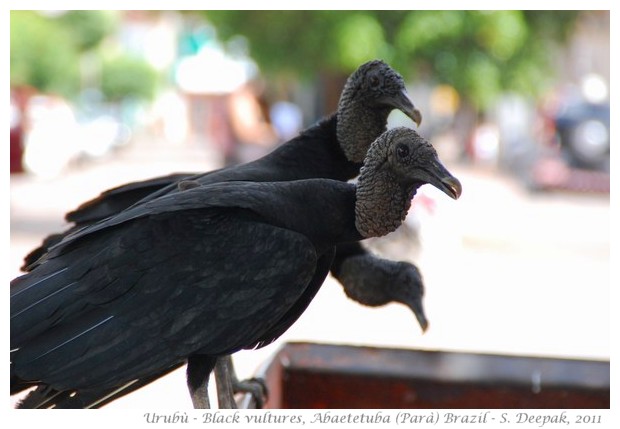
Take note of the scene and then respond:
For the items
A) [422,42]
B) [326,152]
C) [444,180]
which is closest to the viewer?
[444,180]

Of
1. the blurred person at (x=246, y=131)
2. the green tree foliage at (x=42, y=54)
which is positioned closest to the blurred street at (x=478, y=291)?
the blurred person at (x=246, y=131)

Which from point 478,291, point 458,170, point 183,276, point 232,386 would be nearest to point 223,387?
point 232,386

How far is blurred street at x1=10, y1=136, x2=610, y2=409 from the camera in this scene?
20.4 feet

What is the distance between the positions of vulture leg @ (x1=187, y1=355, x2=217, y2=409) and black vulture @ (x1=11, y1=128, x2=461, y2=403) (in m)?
0.02

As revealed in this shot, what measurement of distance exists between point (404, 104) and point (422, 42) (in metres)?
5.57

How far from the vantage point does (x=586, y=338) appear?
6.48 m

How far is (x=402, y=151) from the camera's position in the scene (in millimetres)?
2221

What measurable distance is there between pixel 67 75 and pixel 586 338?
29982mm

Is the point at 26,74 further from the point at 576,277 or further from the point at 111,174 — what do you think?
the point at 576,277

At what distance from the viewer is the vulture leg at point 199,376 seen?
7.71ft

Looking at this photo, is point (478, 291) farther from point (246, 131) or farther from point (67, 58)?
point (67, 58)

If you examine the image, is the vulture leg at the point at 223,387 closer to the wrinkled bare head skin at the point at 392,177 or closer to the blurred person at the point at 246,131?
the wrinkled bare head skin at the point at 392,177

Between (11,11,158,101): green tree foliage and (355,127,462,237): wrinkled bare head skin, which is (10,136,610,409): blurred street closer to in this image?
(355,127,462,237): wrinkled bare head skin

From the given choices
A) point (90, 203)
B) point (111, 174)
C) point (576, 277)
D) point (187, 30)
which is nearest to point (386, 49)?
point (576, 277)
